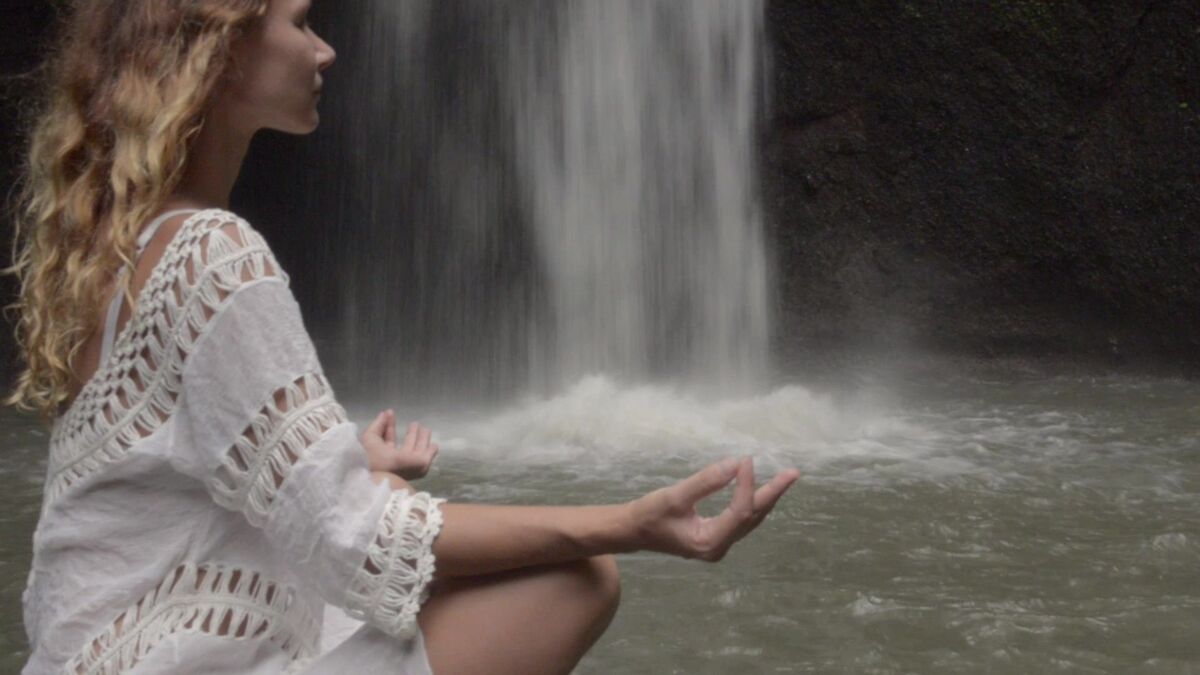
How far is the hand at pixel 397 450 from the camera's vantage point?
1.94 metres

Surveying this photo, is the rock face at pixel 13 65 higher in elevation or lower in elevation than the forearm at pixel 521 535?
higher

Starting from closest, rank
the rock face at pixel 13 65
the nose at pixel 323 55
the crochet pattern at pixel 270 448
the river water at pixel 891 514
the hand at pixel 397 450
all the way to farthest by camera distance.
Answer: the crochet pattern at pixel 270 448 < the nose at pixel 323 55 < the hand at pixel 397 450 < the river water at pixel 891 514 < the rock face at pixel 13 65

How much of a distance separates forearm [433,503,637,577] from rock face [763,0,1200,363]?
21.2ft

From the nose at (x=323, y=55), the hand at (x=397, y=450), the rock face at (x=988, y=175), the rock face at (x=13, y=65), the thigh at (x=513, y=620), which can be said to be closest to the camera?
the thigh at (x=513, y=620)

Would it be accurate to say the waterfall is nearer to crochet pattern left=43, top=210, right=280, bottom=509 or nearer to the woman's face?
the woman's face

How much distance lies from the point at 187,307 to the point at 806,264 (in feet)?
22.8

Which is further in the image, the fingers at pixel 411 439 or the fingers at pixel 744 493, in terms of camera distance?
the fingers at pixel 411 439

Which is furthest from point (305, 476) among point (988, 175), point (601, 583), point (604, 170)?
point (988, 175)

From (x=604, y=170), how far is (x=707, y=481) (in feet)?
21.9

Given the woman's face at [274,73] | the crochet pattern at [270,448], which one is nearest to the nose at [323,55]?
the woman's face at [274,73]

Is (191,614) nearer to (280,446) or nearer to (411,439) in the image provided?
(280,446)

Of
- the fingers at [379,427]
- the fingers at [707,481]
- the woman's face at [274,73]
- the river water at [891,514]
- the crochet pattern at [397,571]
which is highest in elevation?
the woman's face at [274,73]

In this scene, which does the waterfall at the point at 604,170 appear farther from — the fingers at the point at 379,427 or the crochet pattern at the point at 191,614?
the crochet pattern at the point at 191,614

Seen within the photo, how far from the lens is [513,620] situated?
1.54 metres
